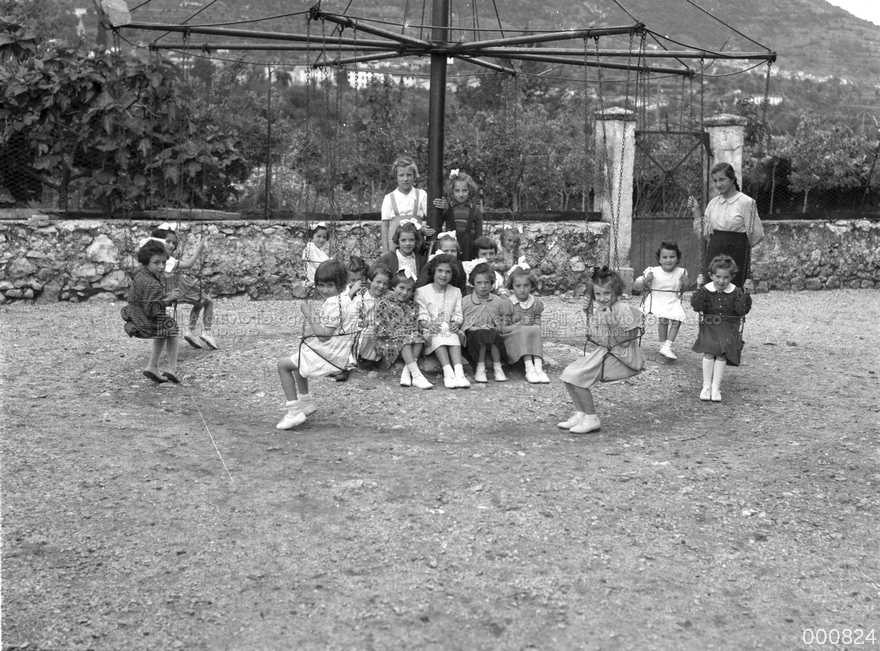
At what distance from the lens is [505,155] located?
47.8 ft

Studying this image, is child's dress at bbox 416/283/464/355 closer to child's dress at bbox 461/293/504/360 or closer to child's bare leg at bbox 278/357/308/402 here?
child's dress at bbox 461/293/504/360

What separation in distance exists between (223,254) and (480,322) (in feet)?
17.7

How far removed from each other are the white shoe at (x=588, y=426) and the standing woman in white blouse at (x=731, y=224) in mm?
2335

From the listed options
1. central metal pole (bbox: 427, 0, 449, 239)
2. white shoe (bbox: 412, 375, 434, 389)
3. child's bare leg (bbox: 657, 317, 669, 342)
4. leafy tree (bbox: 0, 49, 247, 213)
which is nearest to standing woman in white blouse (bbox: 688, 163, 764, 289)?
child's bare leg (bbox: 657, 317, 669, 342)

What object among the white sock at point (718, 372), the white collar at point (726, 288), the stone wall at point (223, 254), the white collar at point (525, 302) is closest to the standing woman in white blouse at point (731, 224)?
the white collar at point (726, 288)

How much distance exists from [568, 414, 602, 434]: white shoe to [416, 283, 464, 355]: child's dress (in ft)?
5.13

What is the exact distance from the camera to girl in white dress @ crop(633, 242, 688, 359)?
8.71 m

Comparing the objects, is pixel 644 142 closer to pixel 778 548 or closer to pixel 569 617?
pixel 778 548

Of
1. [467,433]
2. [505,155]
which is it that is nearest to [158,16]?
[505,155]

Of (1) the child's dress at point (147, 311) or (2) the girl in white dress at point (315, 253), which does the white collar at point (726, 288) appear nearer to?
(2) the girl in white dress at point (315, 253)

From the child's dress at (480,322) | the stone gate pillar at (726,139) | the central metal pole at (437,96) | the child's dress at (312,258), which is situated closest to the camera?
the child's dress at (480,322)

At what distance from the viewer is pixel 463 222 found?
8539 mm

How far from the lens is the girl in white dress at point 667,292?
8.71 meters

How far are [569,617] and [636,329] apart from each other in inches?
121
